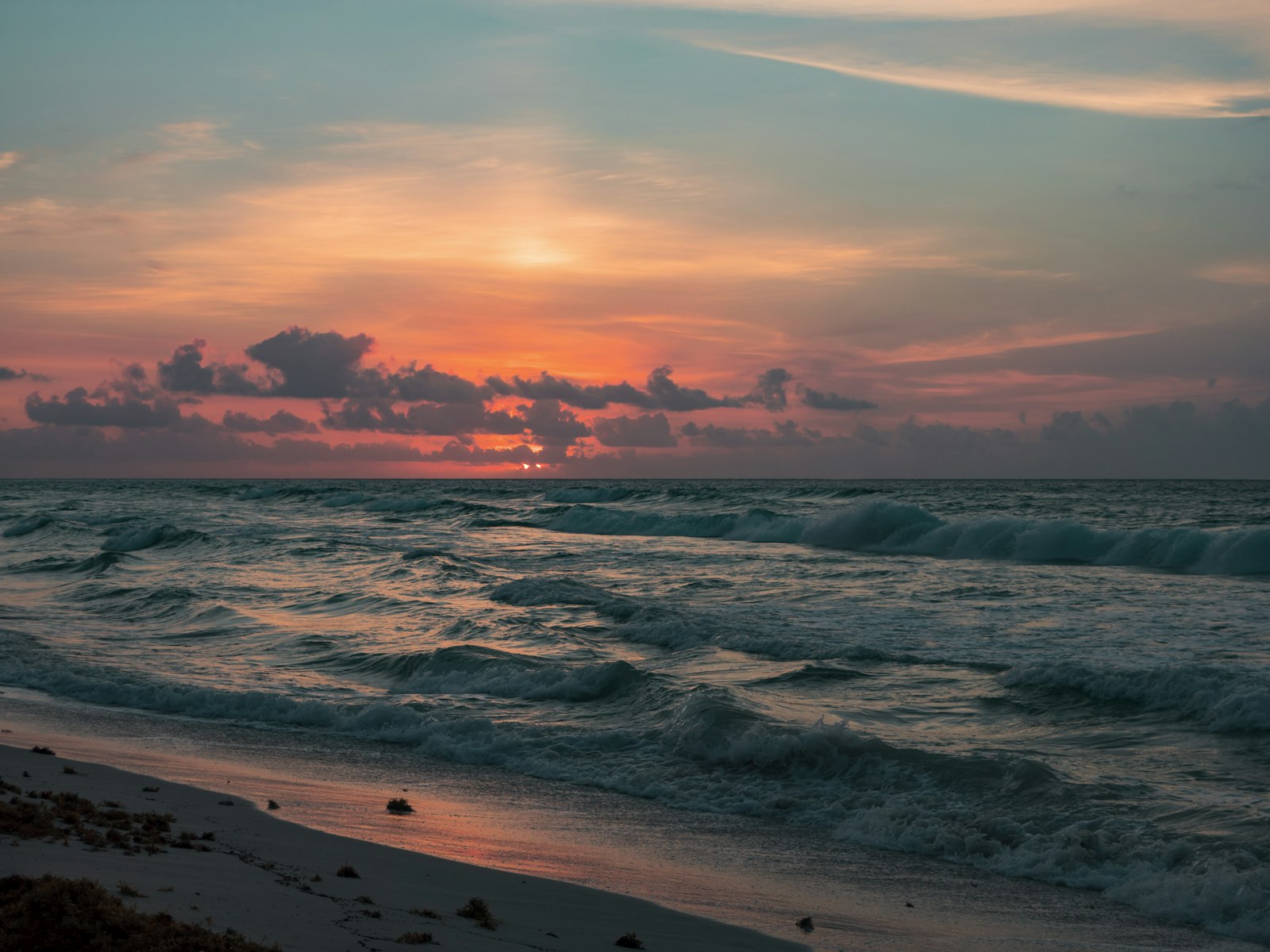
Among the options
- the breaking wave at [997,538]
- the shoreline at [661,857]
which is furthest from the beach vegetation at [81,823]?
the breaking wave at [997,538]

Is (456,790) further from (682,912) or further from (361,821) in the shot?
(682,912)

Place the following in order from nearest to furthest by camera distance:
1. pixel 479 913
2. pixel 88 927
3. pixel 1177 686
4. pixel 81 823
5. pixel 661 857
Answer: pixel 88 927, pixel 479 913, pixel 81 823, pixel 661 857, pixel 1177 686

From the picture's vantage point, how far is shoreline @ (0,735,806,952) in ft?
19.1

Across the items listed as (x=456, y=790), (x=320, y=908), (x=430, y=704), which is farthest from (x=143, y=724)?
(x=320, y=908)

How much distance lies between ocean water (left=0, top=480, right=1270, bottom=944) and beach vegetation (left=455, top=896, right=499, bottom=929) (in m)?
4.14

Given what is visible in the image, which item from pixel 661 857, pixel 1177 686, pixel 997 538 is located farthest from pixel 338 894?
pixel 997 538

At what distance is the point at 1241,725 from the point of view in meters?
11.8

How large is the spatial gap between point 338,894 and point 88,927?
2.03 m

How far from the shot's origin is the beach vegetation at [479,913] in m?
6.38

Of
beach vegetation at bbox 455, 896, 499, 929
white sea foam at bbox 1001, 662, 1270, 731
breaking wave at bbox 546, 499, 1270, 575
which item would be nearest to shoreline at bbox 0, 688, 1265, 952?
beach vegetation at bbox 455, 896, 499, 929

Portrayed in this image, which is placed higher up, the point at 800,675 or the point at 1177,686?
the point at 1177,686

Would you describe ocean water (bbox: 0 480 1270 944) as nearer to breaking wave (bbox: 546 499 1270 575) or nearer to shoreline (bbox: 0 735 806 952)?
breaking wave (bbox: 546 499 1270 575)

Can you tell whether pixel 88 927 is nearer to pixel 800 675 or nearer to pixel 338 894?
pixel 338 894

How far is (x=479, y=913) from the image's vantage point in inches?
254
